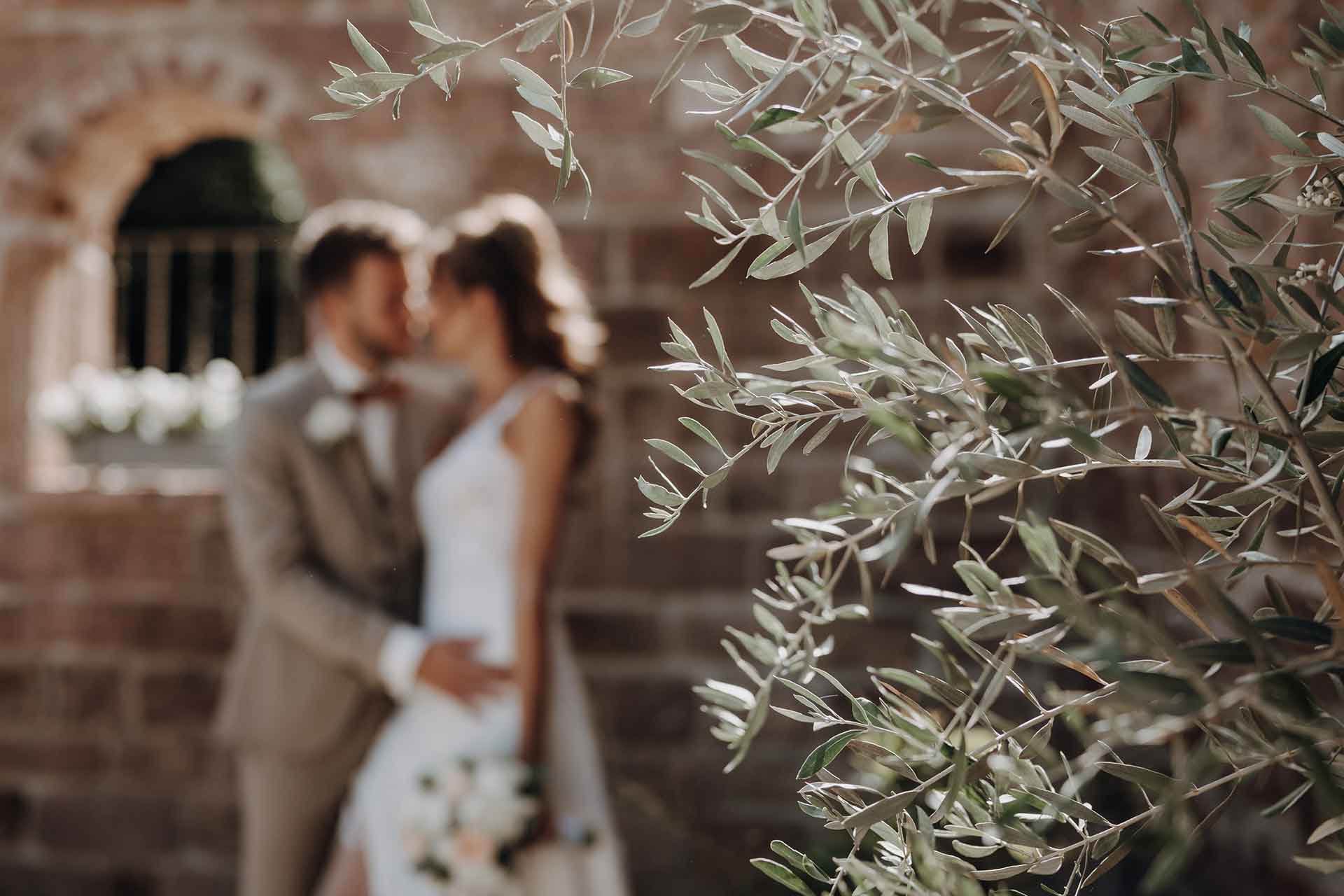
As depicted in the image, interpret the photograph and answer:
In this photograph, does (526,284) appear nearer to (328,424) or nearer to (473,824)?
(328,424)

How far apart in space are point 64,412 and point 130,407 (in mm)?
165

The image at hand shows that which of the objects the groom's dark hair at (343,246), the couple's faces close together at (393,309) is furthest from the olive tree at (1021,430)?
the groom's dark hair at (343,246)

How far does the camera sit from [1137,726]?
1.11ft

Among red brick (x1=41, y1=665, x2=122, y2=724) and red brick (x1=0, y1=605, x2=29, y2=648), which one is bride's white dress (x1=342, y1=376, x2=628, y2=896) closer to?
red brick (x1=41, y1=665, x2=122, y2=724)

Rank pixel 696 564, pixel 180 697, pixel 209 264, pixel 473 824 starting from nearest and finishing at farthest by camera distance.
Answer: pixel 473 824 < pixel 696 564 < pixel 180 697 < pixel 209 264

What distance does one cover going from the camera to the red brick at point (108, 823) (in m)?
2.96

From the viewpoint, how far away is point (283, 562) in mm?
2221

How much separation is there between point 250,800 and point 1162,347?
2.22 metres

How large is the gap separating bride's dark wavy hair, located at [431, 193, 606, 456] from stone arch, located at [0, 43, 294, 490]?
101cm

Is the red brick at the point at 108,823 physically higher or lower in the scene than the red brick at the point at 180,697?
lower

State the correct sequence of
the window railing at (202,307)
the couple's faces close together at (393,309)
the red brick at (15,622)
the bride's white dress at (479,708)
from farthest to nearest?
the window railing at (202,307)
the red brick at (15,622)
the couple's faces close together at (393,309)
the bride's white dress at (479,708)

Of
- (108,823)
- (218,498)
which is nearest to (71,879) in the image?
(108,823)

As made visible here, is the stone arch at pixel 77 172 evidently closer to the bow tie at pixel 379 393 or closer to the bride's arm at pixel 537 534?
the bow tie at pixel 379 393

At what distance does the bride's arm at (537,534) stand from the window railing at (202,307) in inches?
169
